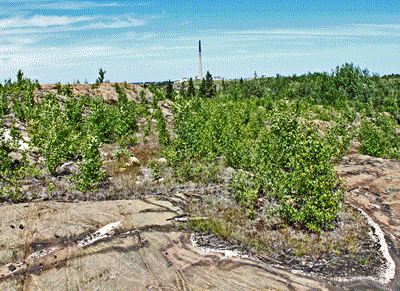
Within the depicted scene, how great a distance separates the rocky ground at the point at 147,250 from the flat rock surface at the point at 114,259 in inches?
0.6

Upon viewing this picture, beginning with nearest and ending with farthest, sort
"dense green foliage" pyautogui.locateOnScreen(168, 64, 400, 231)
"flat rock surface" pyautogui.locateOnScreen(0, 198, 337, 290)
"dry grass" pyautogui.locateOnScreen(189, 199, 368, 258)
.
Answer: "flat rock surface" pyautogui.locateOnScreen(0, 198, 337, 290) < "dry grass" pyautogui.locateOnScreen(189, 199, 368, 258) < "dense green foliage" pyautogui.locateOnScreen(168, 64, 400, 231)

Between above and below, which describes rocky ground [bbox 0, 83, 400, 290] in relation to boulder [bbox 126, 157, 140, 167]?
below

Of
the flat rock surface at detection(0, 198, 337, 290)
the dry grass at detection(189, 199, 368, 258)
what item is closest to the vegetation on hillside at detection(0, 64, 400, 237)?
the dry grass at detection(189, 199, 368, 258)

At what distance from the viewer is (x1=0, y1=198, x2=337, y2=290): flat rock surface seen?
462cm

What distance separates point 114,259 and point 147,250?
620 mm

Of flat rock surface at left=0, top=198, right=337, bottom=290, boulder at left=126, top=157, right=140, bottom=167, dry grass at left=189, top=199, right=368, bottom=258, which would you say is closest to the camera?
flat rock surface at left=0, top=198, right=337, bottom=290

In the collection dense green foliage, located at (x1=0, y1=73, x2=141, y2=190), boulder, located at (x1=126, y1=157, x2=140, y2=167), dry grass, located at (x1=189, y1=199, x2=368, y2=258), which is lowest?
dry grass, located at (x1=189, y1=199, x2=368, y2=258)

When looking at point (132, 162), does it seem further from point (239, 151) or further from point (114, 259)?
point (114, 259)

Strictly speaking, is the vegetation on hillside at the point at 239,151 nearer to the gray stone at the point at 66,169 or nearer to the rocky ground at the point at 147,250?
the gray stone at the point at 66,169

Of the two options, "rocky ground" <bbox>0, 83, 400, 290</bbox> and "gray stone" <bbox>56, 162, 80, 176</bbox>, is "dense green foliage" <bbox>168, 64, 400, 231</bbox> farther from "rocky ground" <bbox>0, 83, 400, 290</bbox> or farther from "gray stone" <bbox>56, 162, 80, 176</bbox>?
"gray stone" <bbox>56, 162, 80, 176</bbox>

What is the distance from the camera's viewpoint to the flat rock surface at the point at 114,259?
4.62 metres

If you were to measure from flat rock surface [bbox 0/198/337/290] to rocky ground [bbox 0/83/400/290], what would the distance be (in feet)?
0.05

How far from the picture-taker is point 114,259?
5.19m

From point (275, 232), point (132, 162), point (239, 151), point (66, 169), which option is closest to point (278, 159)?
point (239, 151)
